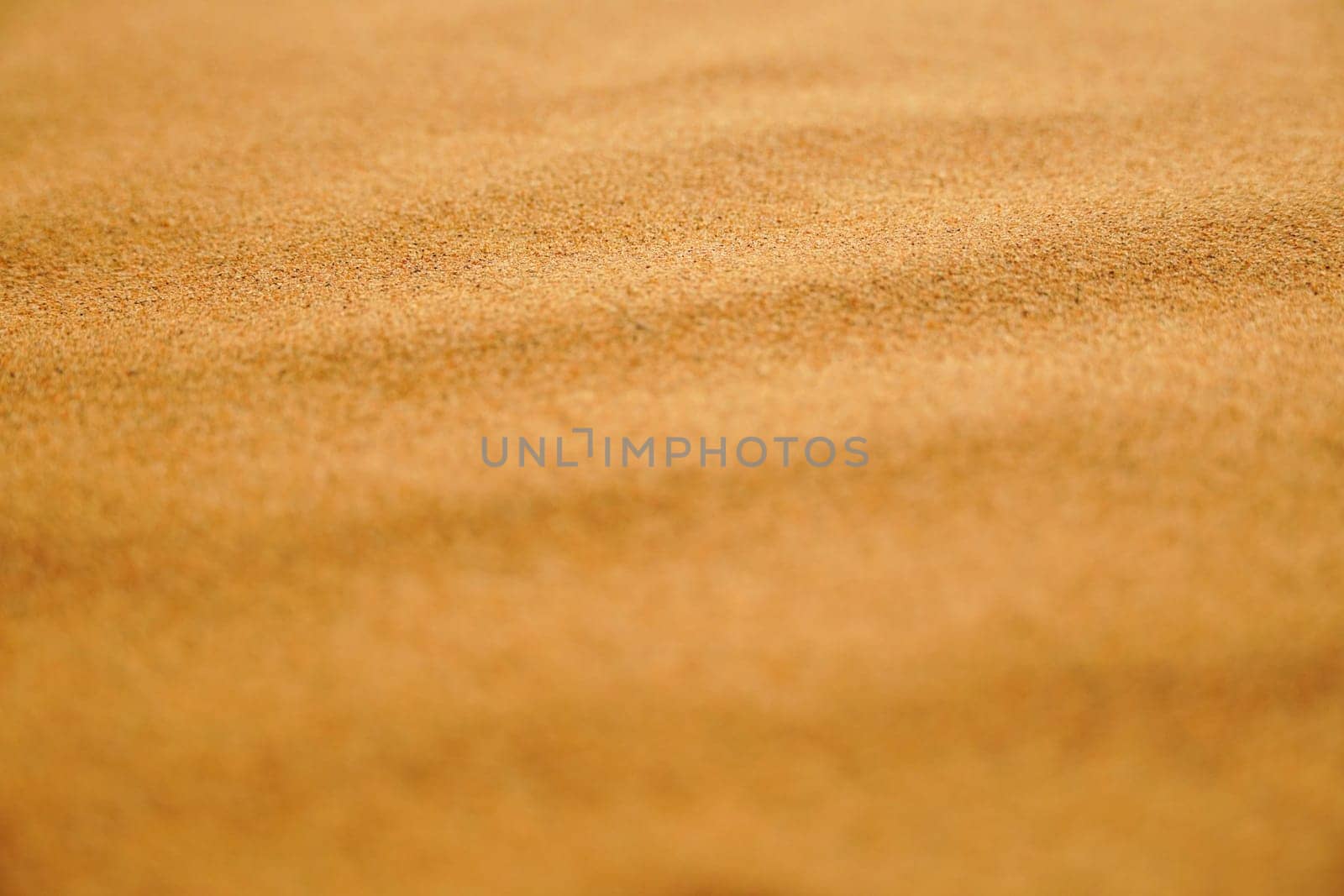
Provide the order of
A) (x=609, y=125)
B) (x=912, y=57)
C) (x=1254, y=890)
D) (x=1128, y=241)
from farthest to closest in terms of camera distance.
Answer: (x=912, y=57) < (x=609, y=125) < (x=1128, y=241) < (x=1254, y=890)

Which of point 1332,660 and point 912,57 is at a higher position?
point 912,57

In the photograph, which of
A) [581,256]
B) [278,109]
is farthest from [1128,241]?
[278,109]

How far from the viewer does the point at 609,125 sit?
0.95 m

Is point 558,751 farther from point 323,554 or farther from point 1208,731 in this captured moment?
point 1208,731

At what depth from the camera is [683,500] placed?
624mm

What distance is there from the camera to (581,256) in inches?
31.1

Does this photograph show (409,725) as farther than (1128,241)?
No

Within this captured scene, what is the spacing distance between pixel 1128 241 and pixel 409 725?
80cm

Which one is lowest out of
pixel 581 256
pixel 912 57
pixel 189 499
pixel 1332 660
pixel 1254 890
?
pixel 1254 890

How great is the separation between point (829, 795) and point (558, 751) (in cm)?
18

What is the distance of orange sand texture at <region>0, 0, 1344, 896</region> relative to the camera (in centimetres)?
51

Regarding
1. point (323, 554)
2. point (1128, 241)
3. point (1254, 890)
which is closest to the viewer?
point (1254, 890)

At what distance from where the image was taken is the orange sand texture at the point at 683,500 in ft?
1.68

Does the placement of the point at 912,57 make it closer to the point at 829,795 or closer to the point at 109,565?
the point at 829,795
